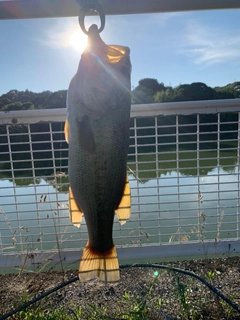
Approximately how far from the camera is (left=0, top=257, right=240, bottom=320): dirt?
239 cm

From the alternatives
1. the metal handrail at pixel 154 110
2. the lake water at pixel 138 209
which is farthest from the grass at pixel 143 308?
the metal handrail at pixel 154 110

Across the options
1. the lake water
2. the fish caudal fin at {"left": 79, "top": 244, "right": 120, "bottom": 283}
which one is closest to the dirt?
the lake water

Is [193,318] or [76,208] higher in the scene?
[76,208]

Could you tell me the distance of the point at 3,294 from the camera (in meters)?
2.84

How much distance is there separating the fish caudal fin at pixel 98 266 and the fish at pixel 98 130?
14cm

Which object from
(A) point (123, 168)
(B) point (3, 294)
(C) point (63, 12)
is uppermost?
(C) point (63, 12)

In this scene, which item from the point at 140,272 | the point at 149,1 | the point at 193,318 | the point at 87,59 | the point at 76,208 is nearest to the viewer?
the point at 87,59

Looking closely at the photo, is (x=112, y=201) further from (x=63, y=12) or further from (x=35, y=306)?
(x=35, y=306)

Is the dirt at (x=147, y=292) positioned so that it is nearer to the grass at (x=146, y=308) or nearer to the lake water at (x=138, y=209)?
the grass at (x=146, y=308)

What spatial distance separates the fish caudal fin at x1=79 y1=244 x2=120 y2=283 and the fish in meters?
0.14

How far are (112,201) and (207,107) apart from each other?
1550mm

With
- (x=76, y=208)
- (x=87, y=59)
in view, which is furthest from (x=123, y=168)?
(x=87, y=59)

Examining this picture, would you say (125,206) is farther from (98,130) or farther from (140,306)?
(140,306)

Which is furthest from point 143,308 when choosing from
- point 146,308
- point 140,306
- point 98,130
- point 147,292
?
point 98,130
